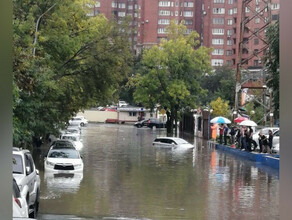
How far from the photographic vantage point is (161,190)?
66.5ft

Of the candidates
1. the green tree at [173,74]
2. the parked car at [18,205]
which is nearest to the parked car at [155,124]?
the green tree at [173,74]

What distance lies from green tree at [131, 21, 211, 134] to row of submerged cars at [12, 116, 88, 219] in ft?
130

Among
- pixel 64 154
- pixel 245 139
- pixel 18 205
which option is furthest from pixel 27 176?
pixel 245 139

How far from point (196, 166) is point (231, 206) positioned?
522 inches

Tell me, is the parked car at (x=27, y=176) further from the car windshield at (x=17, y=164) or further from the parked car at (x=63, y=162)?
the parked car at (x=63, y=162)

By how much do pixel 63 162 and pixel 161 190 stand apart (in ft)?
18.8

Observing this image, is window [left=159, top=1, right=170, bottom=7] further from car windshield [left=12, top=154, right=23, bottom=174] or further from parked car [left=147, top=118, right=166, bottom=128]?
car windshield [left=12, top=154, right=23, bottom=174]

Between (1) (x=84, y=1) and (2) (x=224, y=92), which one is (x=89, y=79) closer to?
(1) (x=84, y=1)

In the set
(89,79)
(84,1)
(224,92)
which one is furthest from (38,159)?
(224,92)

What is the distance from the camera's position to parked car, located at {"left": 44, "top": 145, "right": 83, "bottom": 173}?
78.9 ft

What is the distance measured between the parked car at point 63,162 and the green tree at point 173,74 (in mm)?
40301

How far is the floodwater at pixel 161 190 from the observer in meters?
15.6

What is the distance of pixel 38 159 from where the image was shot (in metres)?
32.0

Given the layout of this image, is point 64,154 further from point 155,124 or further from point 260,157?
point 155,124
